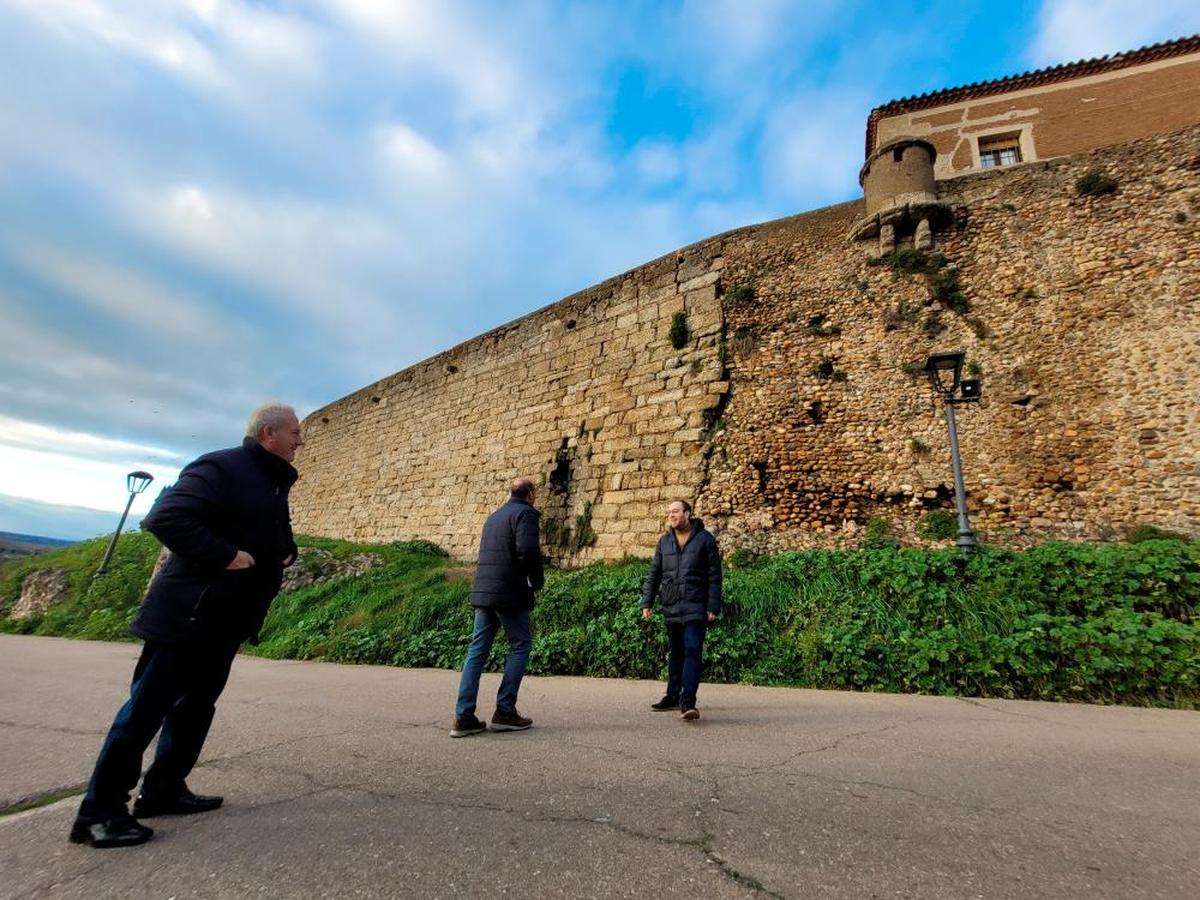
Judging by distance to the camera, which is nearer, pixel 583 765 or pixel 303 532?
pixel 583 765

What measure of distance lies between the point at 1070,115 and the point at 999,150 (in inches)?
59.6

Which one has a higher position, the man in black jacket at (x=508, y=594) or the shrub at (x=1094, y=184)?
the shrub at (x=1094, y=184)

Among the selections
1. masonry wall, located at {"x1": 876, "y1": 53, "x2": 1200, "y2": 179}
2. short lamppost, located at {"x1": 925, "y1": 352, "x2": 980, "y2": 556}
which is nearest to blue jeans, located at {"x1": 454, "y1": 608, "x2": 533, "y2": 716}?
short lamppost, located at {"x1": 925, "y1": 352, "x2": 980, "y2": 556}

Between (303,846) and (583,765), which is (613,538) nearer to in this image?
(583,765)

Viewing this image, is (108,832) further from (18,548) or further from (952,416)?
(18,548)

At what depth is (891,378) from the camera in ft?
29.5

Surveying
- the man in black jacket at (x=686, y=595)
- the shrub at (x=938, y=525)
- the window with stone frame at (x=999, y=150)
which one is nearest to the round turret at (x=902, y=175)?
the shrub at (x=938, y=525)

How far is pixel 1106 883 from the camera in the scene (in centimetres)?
178

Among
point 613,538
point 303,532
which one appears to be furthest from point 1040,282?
point 303,532

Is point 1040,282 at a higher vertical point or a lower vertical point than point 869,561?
higher

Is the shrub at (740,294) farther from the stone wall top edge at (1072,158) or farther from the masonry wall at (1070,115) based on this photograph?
the masonry wall at (1070,115)

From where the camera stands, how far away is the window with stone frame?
14.0 m

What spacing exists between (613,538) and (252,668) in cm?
572

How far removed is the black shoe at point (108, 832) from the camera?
2.00 m
